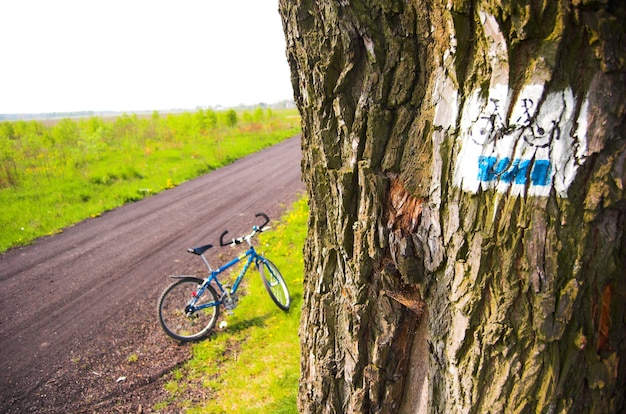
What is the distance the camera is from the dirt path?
4.44 m

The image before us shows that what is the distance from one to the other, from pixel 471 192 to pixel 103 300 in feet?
21.4

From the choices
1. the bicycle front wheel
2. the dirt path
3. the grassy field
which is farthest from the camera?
the grassy field

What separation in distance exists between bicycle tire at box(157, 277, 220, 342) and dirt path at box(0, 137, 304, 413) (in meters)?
0.20

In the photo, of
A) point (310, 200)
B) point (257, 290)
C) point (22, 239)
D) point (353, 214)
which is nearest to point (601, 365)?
point (353, 214)

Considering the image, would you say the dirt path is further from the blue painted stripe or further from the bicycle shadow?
the blue painted stripe

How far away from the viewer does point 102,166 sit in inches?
663

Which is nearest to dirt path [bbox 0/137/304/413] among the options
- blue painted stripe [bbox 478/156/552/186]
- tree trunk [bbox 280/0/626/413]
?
tree trunk [bbox 280/0/626/413]

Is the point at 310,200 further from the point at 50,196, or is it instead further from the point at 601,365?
the point at 50,196

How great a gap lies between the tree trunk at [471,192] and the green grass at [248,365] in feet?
7.69

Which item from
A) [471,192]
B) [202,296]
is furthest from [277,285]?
[471,192]

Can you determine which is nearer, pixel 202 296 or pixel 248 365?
pixel 248 365

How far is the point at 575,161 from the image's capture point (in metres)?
1.18

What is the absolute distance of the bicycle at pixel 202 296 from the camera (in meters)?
5.08

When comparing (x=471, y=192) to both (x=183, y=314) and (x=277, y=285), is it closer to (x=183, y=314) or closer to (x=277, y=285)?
(x=277, y=285)
